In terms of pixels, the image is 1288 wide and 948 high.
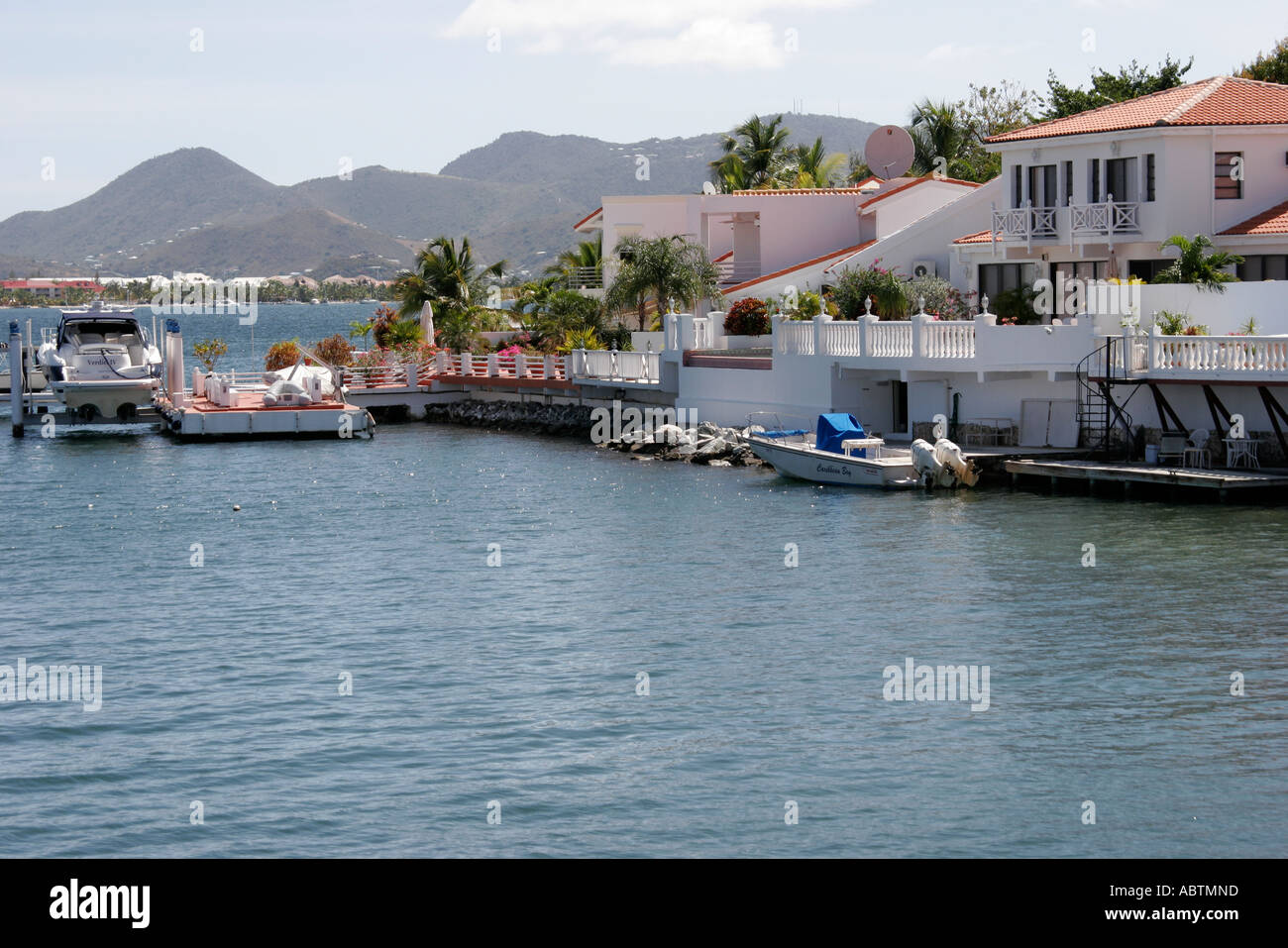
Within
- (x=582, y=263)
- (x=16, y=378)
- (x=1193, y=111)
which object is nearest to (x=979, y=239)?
(x=1193, y=111)

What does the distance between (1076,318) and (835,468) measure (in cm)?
653

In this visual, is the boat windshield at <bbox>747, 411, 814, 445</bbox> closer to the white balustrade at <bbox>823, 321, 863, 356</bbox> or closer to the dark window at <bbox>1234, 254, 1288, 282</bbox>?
the white balustrade at <bbox>823, 321, 863, 356</bbox>

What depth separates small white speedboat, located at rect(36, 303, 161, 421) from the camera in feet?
177

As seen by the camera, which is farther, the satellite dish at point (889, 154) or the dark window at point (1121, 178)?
the satellite dish at point (889, 154)

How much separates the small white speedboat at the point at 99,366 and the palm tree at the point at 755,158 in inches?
1292

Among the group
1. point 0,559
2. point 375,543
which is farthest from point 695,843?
point 0,559

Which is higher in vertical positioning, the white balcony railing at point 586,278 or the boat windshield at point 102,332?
the white balcony railing at point 586,278

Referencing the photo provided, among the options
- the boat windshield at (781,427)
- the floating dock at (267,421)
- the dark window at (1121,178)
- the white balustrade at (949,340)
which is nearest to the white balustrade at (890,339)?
the white balustrade at (949,340)

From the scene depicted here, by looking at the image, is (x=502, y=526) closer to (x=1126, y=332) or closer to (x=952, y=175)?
(x=1126, y=332)

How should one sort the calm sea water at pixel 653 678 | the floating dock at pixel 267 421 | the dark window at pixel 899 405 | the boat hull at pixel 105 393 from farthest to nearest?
1. the boat hull at pixel 105 393
2. the floating dock at pixel 267 421
3. the dark window at pixel 899 405
4. the calm sea water at pixel 653 678

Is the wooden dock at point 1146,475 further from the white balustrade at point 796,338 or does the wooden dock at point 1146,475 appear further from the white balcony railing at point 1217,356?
the white balustrade at point 796,338

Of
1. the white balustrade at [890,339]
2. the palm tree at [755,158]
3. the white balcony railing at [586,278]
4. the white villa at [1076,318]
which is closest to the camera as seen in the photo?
the white villa at [1076,318]

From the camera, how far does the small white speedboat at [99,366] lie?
53875 millimetres
